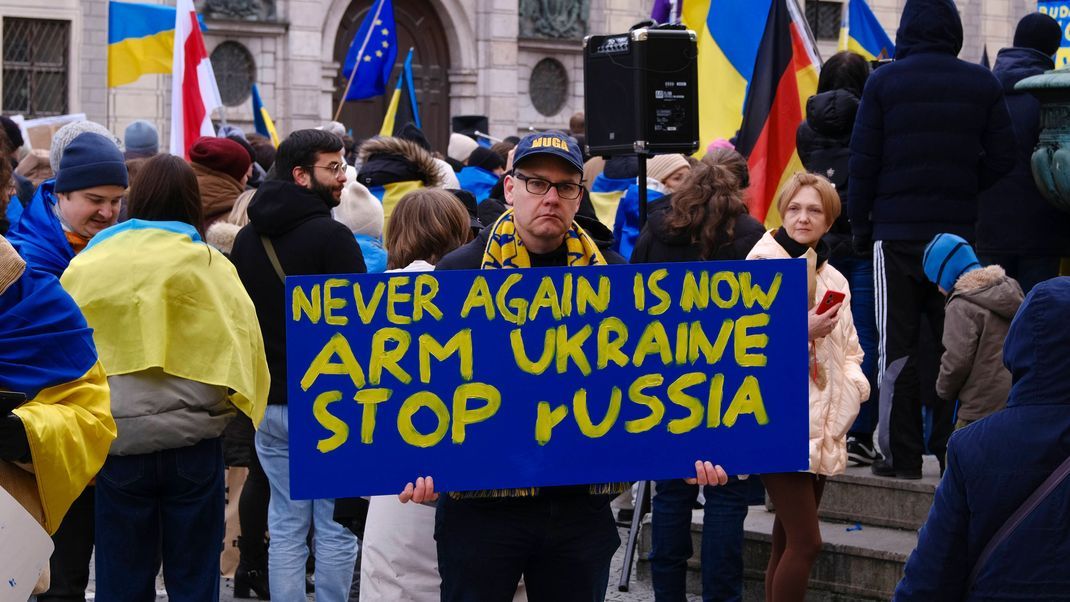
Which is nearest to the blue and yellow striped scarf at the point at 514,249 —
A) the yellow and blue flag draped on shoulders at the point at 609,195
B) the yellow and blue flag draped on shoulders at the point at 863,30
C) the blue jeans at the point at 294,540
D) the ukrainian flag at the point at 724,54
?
the blue jeans at the point at 294,540

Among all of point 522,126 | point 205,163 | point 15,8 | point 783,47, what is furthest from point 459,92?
point 205,163

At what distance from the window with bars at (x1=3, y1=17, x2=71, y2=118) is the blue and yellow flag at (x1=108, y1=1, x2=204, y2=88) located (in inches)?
282

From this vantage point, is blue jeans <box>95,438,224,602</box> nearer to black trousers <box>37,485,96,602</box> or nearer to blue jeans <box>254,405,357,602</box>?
black trousers <box>37,485,96,602</box>

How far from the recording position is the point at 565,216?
437 cm

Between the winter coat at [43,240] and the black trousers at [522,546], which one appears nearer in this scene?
the black trousers at [522,546]

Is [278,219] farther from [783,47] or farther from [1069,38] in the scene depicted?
[1069,38]

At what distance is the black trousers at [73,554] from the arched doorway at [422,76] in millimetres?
18184

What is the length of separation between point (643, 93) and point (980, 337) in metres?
2.12

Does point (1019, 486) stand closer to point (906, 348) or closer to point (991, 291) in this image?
point (991, 291)

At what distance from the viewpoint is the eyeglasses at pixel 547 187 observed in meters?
4.36

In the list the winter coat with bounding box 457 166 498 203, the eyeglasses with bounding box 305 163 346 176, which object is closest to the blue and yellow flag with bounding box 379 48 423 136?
the winter coat with bounding box 457 166 498 203

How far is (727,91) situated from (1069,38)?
10.3 feet

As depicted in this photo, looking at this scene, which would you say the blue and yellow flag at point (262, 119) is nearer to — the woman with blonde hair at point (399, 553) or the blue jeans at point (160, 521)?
the blue jeans at point (160, 521)

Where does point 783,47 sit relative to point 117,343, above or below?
above
